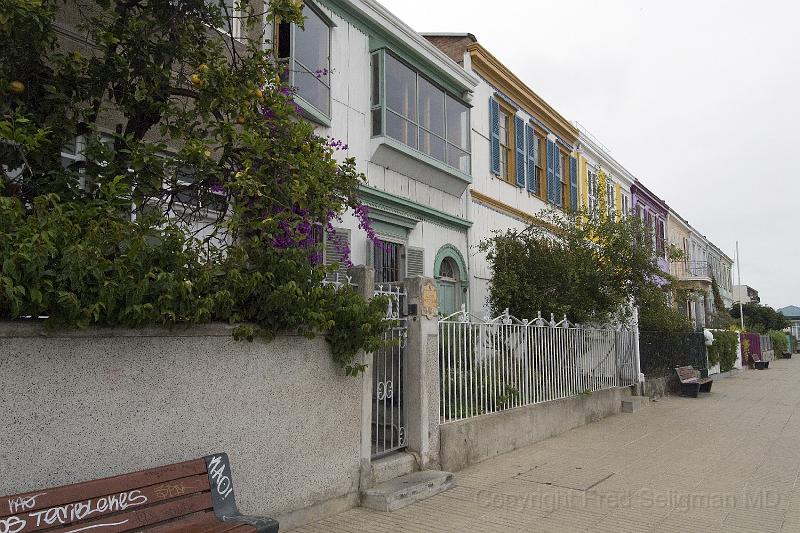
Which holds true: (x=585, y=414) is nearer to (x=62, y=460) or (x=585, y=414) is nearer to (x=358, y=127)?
(x=358, y=127)

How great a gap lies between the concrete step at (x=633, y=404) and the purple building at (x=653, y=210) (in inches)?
457

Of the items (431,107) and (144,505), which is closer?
(144,505)

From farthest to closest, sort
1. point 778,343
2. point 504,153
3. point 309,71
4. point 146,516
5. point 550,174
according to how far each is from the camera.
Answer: point 778,343 < point 550,174 < point 504,153 < point 309,71 < point 146,516

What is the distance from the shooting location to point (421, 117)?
1237cm

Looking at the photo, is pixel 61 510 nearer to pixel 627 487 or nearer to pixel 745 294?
pixel 627 487

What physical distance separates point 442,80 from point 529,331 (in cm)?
596

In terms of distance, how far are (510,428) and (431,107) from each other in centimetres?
661

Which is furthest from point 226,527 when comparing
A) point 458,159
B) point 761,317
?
point 761,317

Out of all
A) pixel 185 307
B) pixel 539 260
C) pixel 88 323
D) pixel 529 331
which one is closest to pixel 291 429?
pixel 185 307

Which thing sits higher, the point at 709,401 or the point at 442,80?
the point at 442,80

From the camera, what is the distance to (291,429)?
5.41 meters

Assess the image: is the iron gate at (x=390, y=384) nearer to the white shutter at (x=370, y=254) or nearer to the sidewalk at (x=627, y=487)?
the sidewalk at (x=627, y=487)

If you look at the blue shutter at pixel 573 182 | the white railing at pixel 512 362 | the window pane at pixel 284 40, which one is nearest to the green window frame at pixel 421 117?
the window pane at pixel 284 40

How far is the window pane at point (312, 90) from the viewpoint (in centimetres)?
976
